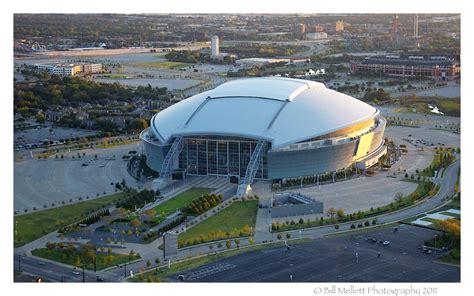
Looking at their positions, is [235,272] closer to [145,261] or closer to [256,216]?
[145,261]

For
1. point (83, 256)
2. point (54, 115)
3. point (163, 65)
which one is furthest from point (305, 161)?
point (163, 65)

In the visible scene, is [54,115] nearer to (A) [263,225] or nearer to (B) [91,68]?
(B) [91,68]

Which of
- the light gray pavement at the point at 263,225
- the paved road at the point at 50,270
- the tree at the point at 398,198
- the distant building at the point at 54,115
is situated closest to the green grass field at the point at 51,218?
the paved road at the point at 50,270

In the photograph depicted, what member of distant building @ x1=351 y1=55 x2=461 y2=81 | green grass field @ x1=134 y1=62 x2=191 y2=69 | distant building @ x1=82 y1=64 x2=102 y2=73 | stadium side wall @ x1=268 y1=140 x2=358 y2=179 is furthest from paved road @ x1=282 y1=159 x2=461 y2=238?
green grass field @ x1=134 y1=62 x2=191 y2=69

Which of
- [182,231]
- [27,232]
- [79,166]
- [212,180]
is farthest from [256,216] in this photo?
[79,166]

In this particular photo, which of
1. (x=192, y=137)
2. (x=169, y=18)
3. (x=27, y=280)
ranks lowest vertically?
(x=27, y=280)

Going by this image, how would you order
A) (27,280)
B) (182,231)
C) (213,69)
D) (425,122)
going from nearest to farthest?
(27,280) < (182,231) < (425,122) < (213,69)
